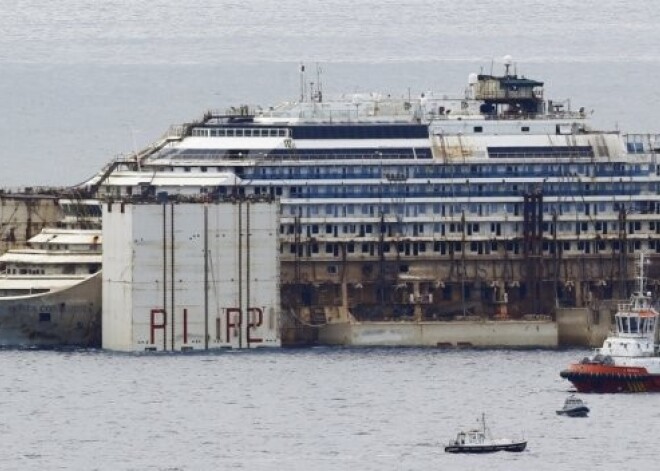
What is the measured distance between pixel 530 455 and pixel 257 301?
31.9m

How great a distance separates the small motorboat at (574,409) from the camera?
143 meters

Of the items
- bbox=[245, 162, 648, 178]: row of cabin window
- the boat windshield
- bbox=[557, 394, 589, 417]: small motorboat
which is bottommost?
bbox=[557, 394, 589, 417]: small motorboat

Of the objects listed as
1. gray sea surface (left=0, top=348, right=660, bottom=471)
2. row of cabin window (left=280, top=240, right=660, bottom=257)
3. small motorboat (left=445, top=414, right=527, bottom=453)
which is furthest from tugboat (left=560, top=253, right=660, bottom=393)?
row of cabin window (left=280, top=240, right=660, bottom=257)

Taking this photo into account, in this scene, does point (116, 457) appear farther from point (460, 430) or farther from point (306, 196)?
point (306, 196)

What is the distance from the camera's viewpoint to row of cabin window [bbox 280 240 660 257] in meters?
169

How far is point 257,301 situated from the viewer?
539ft

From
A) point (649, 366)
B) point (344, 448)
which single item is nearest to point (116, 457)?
point (344, 448)

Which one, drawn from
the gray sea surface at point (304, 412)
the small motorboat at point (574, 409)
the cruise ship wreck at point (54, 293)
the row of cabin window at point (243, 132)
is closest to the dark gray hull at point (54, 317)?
the cruise ship wreck at point (54, 293)

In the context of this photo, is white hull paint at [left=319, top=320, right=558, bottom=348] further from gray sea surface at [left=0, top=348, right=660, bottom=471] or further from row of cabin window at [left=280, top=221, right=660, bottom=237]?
row of cabin window at [left=280, top=221, right=660, bottom=237]

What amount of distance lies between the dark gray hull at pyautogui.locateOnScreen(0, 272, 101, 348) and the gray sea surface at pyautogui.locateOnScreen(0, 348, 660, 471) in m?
1.74

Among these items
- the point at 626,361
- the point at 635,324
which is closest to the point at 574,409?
the point at 626,361

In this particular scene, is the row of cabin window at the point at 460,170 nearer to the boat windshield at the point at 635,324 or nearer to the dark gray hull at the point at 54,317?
the dark gray hull at the point at 54,317

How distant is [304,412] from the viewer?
144250 mm

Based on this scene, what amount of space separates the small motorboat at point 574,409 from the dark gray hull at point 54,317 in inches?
1068
